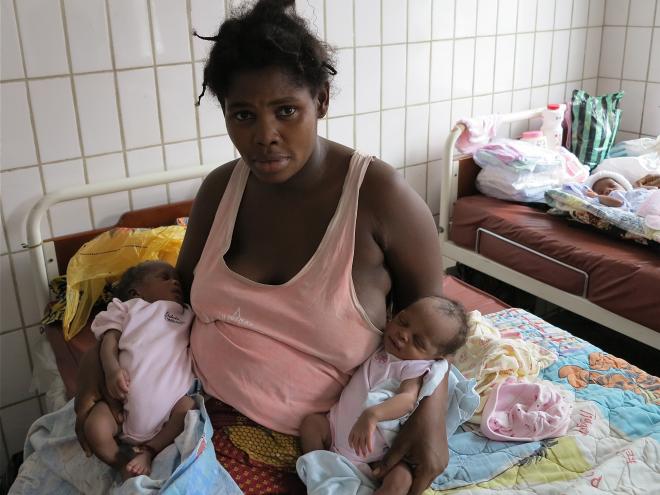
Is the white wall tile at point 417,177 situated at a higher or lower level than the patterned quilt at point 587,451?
higher

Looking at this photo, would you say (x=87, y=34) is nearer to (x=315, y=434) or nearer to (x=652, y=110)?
(x=315, y=434)

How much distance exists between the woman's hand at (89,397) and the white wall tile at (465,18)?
2016 millimetres

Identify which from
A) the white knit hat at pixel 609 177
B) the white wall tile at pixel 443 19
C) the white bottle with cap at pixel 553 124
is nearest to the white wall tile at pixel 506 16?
the white wall tile at pixel 443 19

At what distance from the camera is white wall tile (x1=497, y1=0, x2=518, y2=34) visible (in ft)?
9.40

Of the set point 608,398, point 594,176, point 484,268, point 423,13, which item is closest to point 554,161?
point 594,176

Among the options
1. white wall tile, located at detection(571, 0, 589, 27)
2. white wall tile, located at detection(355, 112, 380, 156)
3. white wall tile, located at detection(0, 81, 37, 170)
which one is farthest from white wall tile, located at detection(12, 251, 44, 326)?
white wall tile, located at detection(571, 0, 589, 27)

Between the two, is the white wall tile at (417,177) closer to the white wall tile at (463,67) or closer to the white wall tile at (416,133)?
the white wall tile at (416,133)

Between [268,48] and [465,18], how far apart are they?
1736 millimetres

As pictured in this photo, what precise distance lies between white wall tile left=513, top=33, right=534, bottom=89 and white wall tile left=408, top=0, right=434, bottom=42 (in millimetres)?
556

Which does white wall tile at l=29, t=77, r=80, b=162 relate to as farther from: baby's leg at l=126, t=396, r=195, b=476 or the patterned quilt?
the patterned quilt

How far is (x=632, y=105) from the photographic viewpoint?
3307 mm

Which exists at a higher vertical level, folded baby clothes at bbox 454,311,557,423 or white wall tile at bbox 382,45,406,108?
white wall tile at bbox 382,45,406,108

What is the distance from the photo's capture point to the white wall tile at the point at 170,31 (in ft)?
6.70

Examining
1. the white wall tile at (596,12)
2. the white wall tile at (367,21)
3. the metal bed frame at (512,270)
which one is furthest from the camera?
the white wall tile at (596,12)
